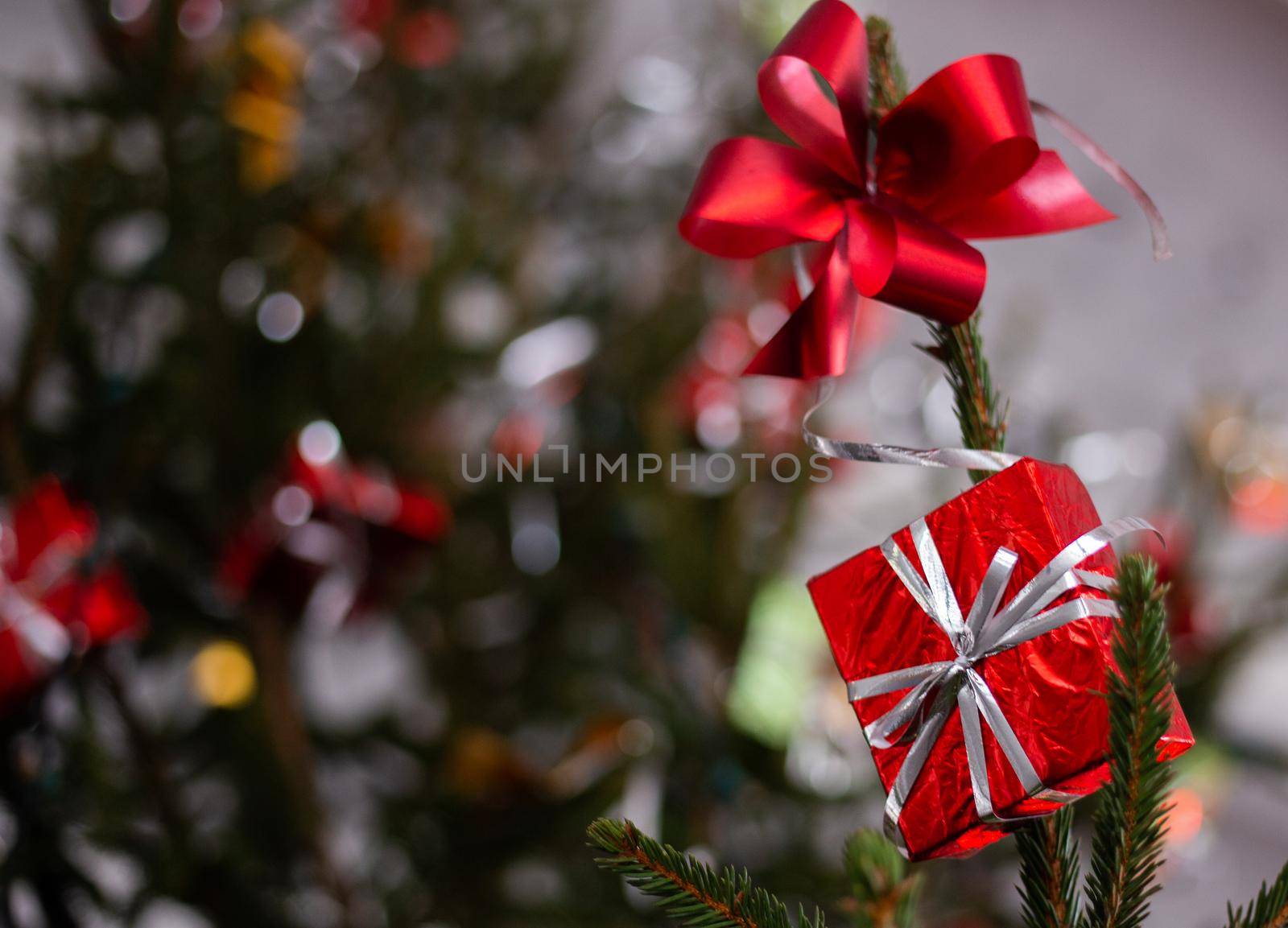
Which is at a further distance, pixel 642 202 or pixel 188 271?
pixel 642 202

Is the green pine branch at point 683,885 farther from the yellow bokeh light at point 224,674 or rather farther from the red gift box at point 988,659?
the yellow bokeh light at point 224,674

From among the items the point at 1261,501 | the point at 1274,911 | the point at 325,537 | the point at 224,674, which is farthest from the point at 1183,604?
the point at 224,674

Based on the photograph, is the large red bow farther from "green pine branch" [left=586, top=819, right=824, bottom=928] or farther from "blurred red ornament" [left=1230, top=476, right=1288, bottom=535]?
"blurred red ornament" [left=1230, top=476, right=1288, bottom=535]

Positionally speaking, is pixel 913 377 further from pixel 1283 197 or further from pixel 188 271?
pixel 188 271

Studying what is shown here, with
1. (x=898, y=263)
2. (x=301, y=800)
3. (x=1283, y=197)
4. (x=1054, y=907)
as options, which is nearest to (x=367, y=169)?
(x=301, y=800)

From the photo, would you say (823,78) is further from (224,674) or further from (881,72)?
(224,674)

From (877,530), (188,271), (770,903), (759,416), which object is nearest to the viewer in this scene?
(770,903)
